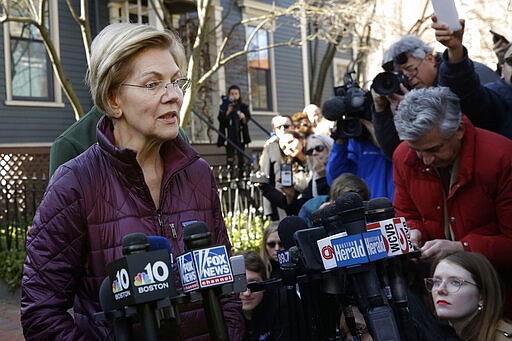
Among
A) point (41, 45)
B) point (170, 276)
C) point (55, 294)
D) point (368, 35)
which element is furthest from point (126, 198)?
point (368, 35)

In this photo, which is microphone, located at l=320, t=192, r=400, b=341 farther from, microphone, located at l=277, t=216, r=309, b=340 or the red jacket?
the red jacket

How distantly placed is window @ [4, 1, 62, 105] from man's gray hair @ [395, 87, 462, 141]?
1194 centimetres

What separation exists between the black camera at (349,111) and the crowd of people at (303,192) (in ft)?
0.11

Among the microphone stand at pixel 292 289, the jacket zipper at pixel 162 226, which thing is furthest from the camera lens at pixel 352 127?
the jacket zipper at pixel 162 226

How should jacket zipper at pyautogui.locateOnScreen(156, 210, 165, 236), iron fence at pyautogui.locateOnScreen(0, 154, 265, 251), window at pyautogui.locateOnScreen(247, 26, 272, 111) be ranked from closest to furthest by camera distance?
jacket zipper at pyautogui.locateOnScreen(156, 210, 165, 236)
iron fence at pyautogui.locateOnScreen(0, 154, 265, 251)
window at pyautogui.locateOnScreen(247, 26, 272, 111)

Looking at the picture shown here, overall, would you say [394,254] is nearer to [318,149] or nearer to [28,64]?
[318,149]

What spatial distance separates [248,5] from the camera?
738 inches

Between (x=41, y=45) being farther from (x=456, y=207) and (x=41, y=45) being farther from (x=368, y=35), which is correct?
(x=456, y=207)

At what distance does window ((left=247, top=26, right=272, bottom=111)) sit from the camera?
19.3 meters

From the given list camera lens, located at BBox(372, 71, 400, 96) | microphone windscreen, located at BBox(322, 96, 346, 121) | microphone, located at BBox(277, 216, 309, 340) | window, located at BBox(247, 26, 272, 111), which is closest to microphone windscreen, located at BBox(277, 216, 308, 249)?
microphone, located at BBox(277, 216, 309, 340)

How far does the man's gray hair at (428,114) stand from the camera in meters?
3.34

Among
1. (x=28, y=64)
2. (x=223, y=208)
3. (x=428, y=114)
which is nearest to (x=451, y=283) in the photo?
(x=428, y=114)

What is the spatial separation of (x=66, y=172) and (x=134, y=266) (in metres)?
0.68

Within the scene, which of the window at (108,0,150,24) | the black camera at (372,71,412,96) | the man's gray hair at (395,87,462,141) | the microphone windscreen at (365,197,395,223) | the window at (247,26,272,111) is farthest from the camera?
the window at (247,26,272,111)
